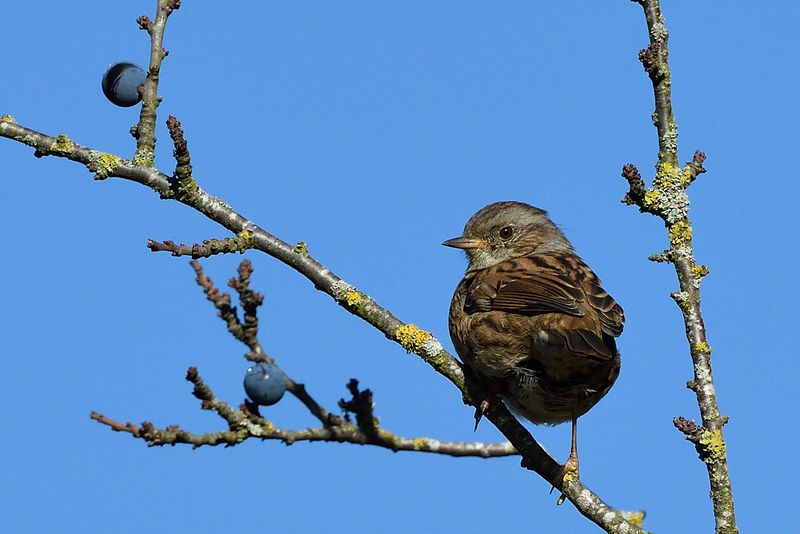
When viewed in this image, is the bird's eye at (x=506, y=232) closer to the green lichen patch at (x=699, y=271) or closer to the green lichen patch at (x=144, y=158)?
the green lichen patch at (x=699, y=271)

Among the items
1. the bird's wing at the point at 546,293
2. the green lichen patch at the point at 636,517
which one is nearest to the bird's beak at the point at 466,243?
the bird's wing at the point at 546,293

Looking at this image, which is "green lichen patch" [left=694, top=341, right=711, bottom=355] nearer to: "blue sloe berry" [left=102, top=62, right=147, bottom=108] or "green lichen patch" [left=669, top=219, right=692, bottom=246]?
"green lichen patch" [left=669, top=219, right=692, bottom=246]

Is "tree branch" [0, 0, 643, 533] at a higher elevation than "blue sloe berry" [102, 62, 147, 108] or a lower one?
lower

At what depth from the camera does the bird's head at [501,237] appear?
6695mm

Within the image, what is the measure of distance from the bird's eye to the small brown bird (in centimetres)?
97

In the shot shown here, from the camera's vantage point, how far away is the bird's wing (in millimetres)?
5086

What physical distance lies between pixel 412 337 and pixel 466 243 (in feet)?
6.82

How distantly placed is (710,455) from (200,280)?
10.3ft

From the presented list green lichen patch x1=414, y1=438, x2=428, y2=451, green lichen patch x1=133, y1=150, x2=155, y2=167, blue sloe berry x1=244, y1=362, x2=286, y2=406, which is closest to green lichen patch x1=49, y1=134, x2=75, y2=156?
green lichen patch x1=133, y1=150, x2=155, y2=167

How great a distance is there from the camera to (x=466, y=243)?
667 centimetres

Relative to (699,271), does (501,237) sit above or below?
above

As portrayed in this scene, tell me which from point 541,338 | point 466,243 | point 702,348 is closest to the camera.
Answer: point 702,348

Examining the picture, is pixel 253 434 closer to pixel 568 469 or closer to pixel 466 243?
pixel 568 469

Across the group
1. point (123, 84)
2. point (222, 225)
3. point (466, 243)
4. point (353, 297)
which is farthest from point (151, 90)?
point (466, 243)
